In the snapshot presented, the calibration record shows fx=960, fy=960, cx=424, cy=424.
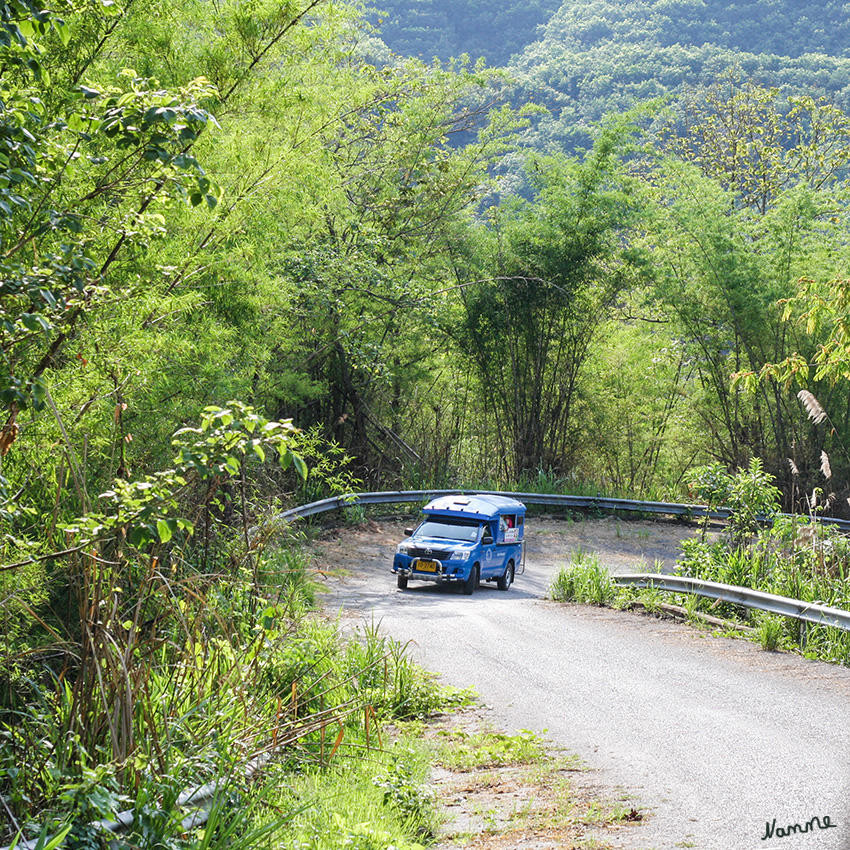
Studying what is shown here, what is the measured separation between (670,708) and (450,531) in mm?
7642

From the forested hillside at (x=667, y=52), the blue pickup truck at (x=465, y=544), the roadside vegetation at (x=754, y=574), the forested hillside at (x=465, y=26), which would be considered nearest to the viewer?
the roadside vegetation at (x=754, y=574)

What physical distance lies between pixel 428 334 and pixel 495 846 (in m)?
16.3

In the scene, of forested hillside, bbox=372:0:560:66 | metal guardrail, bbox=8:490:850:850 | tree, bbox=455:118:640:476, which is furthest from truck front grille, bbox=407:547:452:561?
forested hillside, bbox=372:0:560:66

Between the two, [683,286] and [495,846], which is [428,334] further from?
[495,846]

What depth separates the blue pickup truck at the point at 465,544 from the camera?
44.9 feet

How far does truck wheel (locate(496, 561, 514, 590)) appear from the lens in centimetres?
1477

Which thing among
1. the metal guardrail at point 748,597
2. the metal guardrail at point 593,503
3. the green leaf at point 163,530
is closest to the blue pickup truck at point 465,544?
the metal guardrail at point 748,597

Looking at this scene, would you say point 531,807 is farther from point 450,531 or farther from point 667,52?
point 667,52

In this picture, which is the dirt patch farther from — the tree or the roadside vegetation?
the tree
